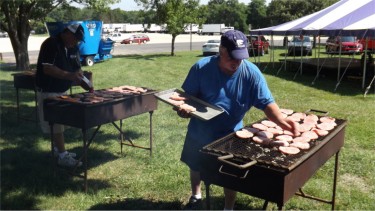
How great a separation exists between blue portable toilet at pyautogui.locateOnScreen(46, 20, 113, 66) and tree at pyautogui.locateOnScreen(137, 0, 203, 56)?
511cm

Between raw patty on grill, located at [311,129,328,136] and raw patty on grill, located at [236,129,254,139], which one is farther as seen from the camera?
raw patty on grill, located at [311,129,328,136]

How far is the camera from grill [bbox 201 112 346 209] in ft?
8.24

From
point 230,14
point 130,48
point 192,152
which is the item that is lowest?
point 192,152

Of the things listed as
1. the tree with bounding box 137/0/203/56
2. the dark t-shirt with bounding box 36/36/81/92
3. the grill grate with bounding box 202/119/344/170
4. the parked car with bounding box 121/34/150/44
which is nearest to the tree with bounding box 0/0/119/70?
the tree with bounding box 137/0/203/56

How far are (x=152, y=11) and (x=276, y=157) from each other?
24.1 meters

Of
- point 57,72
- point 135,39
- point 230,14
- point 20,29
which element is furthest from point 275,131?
point 230,14

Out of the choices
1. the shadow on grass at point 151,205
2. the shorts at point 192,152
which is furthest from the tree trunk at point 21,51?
the shorts at point 192,152

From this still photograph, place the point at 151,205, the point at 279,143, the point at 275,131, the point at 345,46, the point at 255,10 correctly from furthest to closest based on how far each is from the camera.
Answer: the point at 255,10 → the point at 345,46 → the point at 151,205 → the point at 275,131 → the point at 279,143

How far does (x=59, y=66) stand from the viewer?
468cm

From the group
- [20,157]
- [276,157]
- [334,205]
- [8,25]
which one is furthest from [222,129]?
[8,25]

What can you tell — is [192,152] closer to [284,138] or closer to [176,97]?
[176,97]

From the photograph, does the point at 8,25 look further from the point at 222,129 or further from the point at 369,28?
the point at 222,129

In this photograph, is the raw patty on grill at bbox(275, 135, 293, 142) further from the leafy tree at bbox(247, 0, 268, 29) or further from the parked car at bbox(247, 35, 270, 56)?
the leafy tree at bbox(247, 0, 268, 29)

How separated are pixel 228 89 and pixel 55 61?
8.17 ft
